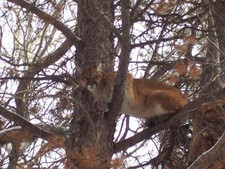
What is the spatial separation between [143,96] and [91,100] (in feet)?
4.29

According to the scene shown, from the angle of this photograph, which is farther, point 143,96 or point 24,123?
point 143,96

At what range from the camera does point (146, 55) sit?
7.47m

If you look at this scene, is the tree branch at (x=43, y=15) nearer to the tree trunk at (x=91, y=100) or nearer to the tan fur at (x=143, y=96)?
the tree trunk at (x=91, y=100)

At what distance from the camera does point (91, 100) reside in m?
5.89

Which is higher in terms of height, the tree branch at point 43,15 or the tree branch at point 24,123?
the tree branch at point 43,15

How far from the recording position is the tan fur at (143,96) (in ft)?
21.3

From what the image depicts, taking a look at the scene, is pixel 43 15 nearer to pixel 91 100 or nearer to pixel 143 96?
pixel 91 100

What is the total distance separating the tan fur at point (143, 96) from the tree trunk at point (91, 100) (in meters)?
0.38

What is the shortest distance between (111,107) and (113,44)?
2.83ft

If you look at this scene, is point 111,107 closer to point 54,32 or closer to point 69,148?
point 69,148

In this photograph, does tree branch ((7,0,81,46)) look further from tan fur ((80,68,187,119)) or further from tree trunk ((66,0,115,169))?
tan fur ((80,68,187,119))

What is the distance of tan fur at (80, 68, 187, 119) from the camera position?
21.3 ft

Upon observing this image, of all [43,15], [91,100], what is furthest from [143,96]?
[43,15]

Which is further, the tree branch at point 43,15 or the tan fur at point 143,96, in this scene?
the tan fur at point 143,96
